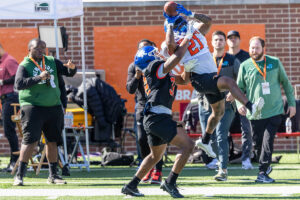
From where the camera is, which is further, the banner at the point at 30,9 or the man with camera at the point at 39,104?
the banner at the point at 30,9

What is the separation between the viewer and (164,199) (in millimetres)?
8562

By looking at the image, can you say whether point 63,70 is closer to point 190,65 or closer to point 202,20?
point 190,65

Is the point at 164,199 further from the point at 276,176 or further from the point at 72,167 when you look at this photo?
the point at 72,167

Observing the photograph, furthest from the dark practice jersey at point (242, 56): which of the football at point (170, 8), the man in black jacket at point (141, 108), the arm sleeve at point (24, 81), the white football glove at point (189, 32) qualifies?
the football at point (170, 8)

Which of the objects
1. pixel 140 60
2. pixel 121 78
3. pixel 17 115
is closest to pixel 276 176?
pixel 140 60

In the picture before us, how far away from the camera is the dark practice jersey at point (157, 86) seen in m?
8.59

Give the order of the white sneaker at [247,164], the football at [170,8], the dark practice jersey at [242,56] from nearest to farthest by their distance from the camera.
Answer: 1. the football at [170,8]
2. the white sneaker at [247,164]
3. the dark practice jersey at [242,56]

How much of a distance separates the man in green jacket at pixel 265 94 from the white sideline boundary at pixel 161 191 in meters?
0.69

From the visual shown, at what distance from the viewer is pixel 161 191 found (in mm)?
9516

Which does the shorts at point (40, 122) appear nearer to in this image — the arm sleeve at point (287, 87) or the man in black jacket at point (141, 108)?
the man in black jacket at point (141, 108)

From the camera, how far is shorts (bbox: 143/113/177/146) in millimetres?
8523

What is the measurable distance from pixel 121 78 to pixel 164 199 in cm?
821

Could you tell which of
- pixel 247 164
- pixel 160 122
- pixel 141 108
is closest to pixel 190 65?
pixel 160 122

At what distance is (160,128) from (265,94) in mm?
2389
